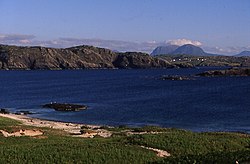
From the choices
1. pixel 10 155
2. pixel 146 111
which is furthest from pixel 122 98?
pixel 10 155

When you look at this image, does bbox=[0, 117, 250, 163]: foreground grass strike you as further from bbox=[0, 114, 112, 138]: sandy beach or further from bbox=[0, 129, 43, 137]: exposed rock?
bbox=[0, 114, 112, 138]: sandy beach

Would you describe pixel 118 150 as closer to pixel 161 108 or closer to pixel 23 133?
pixel 23 133

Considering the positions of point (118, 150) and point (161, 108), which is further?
point (161, 108)

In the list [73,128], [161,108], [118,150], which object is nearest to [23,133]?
[73,128]

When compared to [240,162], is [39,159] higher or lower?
lower

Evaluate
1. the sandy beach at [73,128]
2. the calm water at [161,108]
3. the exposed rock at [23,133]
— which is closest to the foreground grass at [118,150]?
the exposed rock at [23,133]

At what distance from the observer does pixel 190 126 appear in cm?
8206

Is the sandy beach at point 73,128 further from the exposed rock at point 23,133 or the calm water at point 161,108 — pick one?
the calm water at point 161,108

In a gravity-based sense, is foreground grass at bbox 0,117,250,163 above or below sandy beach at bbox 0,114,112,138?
above

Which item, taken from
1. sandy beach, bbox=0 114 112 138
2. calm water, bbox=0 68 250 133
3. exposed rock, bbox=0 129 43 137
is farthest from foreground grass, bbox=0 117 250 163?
calm water, bbox=0 68 250 133

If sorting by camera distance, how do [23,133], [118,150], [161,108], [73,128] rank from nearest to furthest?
[118,150]
[23,133]
[73,128]
[161,108]

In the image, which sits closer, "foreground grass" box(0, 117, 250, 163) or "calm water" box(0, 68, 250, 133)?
"foreground grass" box(0, 117, 250, 163)

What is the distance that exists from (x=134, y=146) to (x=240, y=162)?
64.4ft

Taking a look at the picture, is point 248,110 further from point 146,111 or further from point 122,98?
point 122,98
